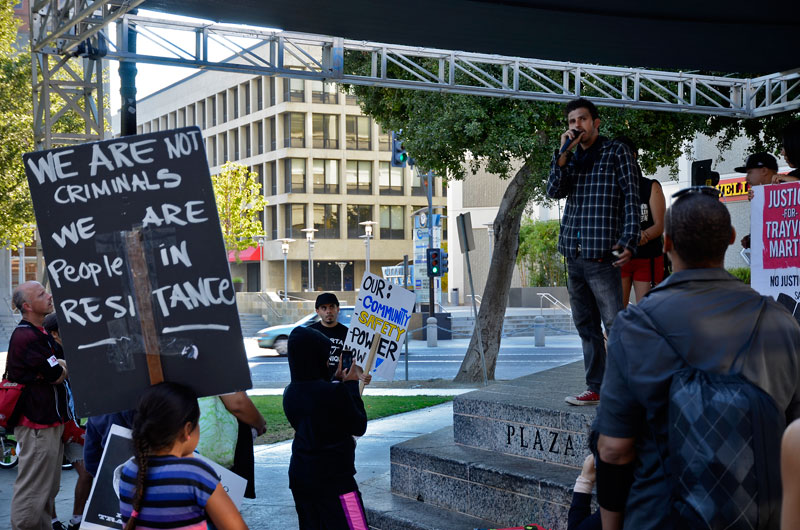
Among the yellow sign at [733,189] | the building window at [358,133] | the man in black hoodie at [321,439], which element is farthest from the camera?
the building window at [358,133]

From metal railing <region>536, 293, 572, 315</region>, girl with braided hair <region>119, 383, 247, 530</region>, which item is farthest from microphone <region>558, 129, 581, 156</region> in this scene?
metal railing <region>536, 293, 572, 315</region>

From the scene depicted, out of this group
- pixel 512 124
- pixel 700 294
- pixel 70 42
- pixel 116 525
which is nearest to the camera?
pixel 700 294

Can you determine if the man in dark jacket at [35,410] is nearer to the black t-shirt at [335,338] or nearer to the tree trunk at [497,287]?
the black t-shirt at [335,338]

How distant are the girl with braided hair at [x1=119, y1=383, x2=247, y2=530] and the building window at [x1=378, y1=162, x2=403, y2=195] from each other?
60.8 m

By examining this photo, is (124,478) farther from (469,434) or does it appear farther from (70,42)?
(70,42)

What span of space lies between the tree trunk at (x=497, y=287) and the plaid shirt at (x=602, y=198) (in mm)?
10327

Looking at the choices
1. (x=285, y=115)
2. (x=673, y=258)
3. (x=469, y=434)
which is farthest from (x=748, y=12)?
(x=285, y=115)

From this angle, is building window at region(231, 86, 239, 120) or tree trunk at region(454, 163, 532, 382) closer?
tree trunk at region(454, 163, 532, 382)

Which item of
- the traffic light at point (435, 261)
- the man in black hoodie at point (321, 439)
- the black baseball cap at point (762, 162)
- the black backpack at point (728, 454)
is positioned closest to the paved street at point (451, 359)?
the traffic light at point (435, 261)

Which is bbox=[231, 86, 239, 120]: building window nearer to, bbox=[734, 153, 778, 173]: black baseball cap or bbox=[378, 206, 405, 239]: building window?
bbox=[378, 206, 405, 239]: building window

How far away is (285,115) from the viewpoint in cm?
6094

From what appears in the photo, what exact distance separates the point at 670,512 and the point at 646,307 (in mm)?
561

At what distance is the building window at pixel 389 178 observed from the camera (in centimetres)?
6322

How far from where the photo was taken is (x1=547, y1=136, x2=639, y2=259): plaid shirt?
194 inches
